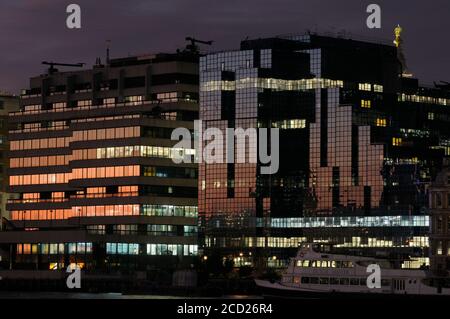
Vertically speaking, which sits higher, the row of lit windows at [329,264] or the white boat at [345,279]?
the row of lit windows at [329,264]

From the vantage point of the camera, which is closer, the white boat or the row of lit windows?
the white boat

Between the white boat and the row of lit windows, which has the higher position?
the row of lit windows

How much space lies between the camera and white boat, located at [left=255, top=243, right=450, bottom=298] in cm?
17925

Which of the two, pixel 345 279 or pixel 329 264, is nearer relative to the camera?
pixel 345 279

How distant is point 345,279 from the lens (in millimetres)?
182250

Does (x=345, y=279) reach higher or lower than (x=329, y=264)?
lower

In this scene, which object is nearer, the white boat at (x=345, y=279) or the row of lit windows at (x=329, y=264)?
the white boat at (x=345, y=279)

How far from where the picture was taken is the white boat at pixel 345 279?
588ft
